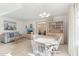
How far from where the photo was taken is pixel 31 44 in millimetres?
1593

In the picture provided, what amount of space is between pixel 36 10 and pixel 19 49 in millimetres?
705

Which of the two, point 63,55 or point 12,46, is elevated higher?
point 12,46

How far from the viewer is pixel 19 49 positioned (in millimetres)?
1568

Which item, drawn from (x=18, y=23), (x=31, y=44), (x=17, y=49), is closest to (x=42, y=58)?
(x=31, y=44)

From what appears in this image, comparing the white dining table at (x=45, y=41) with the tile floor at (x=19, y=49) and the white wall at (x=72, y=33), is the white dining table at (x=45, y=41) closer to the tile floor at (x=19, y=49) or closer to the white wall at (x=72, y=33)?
the tile floor at (x=19, y=49)

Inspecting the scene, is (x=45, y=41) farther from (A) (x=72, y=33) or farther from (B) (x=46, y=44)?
(A) (x=72, y=33)

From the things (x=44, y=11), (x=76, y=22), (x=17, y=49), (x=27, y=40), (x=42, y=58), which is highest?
(x=44, y=11)

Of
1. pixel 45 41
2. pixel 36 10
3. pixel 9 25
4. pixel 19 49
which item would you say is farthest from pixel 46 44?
pixel 9 25

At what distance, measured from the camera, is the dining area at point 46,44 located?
157 centimetres

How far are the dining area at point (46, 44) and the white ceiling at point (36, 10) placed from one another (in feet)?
1.22

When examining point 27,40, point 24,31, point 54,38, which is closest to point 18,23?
point 24,31

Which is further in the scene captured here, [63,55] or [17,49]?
[17,49]

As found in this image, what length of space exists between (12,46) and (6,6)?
2.14ft

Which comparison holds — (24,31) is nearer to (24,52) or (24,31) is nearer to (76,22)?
(24,52)
